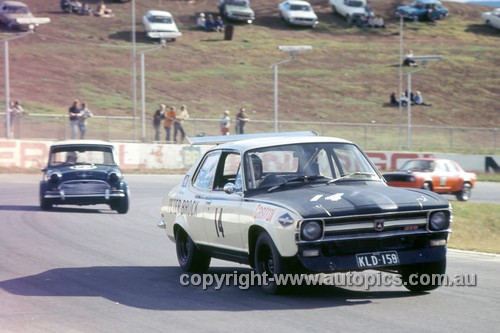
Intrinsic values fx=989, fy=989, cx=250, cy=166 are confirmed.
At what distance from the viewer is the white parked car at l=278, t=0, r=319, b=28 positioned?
70.3 metres

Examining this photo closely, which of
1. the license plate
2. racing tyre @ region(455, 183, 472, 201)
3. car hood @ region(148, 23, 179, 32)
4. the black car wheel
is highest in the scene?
the license plate

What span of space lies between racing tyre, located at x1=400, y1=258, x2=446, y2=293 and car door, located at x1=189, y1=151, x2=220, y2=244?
A: 2.36m

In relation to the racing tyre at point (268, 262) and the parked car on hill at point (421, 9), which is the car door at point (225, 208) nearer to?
the racing tyre at point (268, 262)

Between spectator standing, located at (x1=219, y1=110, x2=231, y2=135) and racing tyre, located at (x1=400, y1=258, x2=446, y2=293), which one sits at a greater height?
racing tyre, located at (x1=400, y1=258, x2=446, y2=293)

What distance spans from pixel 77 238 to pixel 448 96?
4657cm

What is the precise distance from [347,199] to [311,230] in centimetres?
49

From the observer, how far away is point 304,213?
8.66 m

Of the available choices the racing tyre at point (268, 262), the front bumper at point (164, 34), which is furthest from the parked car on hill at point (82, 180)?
the front bumper at point (164, 34)

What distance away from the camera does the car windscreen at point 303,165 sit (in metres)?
9.90

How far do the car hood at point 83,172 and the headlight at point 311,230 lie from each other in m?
12.7

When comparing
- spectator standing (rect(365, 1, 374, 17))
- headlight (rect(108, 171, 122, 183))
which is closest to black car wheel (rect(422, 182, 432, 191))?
headlight (rect(108, 171, 122, 183))

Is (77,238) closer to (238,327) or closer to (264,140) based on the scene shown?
(264,140)

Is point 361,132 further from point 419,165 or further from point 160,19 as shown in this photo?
point 160,19

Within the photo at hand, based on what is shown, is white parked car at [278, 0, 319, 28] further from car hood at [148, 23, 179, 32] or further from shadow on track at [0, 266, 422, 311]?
shadow on track at [0, 266, 422, 311]
